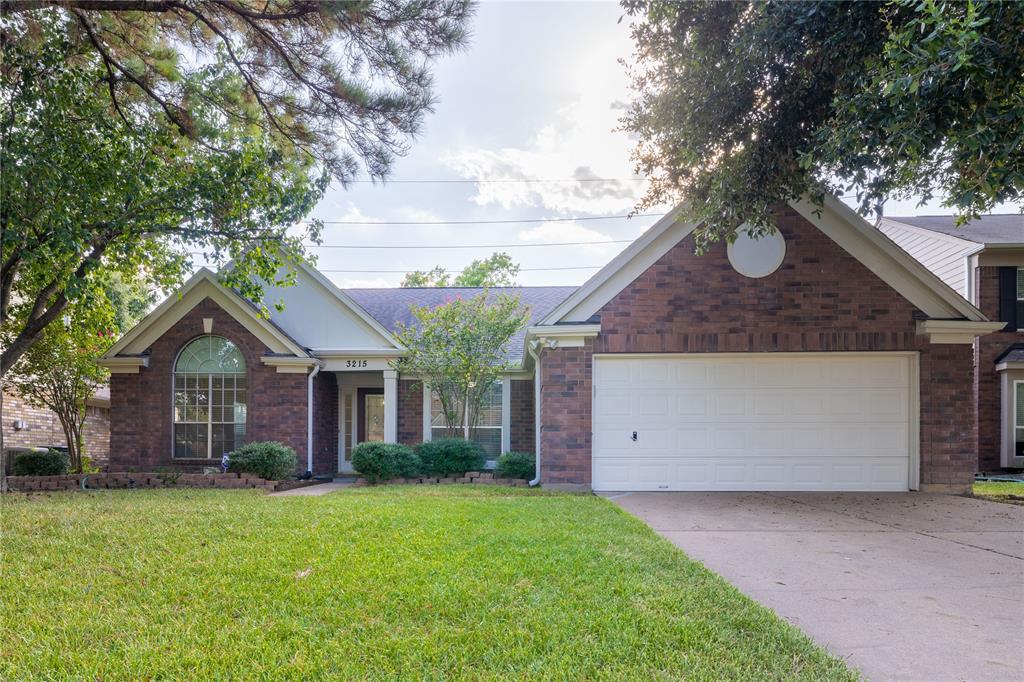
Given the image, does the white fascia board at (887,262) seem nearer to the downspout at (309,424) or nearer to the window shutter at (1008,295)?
the window shutter at (1008,295)

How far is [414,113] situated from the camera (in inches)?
347

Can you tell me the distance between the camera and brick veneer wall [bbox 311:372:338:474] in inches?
559

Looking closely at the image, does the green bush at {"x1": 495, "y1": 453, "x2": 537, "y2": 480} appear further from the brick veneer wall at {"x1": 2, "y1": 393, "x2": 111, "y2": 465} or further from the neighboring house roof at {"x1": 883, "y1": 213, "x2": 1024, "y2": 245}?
the neighboring house roof at {"x1": 883, "y1": 213, "x2": 1024, "y2": 245}

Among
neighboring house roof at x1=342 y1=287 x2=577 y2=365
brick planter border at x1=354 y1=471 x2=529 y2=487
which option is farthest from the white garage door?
neighboring house roof at x1=342 y1=287 x2=577 y2=365

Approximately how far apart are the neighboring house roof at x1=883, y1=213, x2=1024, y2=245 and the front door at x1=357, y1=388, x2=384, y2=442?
14.9 meters

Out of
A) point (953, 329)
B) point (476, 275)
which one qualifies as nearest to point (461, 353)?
point (953, 329)

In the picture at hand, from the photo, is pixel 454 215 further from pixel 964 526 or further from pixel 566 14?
pixel 964 526

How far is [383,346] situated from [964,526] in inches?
442

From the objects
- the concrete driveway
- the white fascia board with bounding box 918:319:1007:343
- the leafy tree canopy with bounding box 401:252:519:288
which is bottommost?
the concrete driveway

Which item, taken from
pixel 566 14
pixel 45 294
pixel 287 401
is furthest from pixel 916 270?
pixel 45 294

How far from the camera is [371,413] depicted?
16.1m

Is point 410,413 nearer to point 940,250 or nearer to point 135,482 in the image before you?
point 135,482

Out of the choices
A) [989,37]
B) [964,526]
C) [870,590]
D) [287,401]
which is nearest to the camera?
[870,590]

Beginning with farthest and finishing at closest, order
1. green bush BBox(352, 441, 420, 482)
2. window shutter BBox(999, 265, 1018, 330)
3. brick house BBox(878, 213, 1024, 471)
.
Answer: window shutter BBox(999, 265, 1018, 330)
brick house BBox(878, 213, 1024, 471)
green bush BBox(352, 441, 420, 482)
